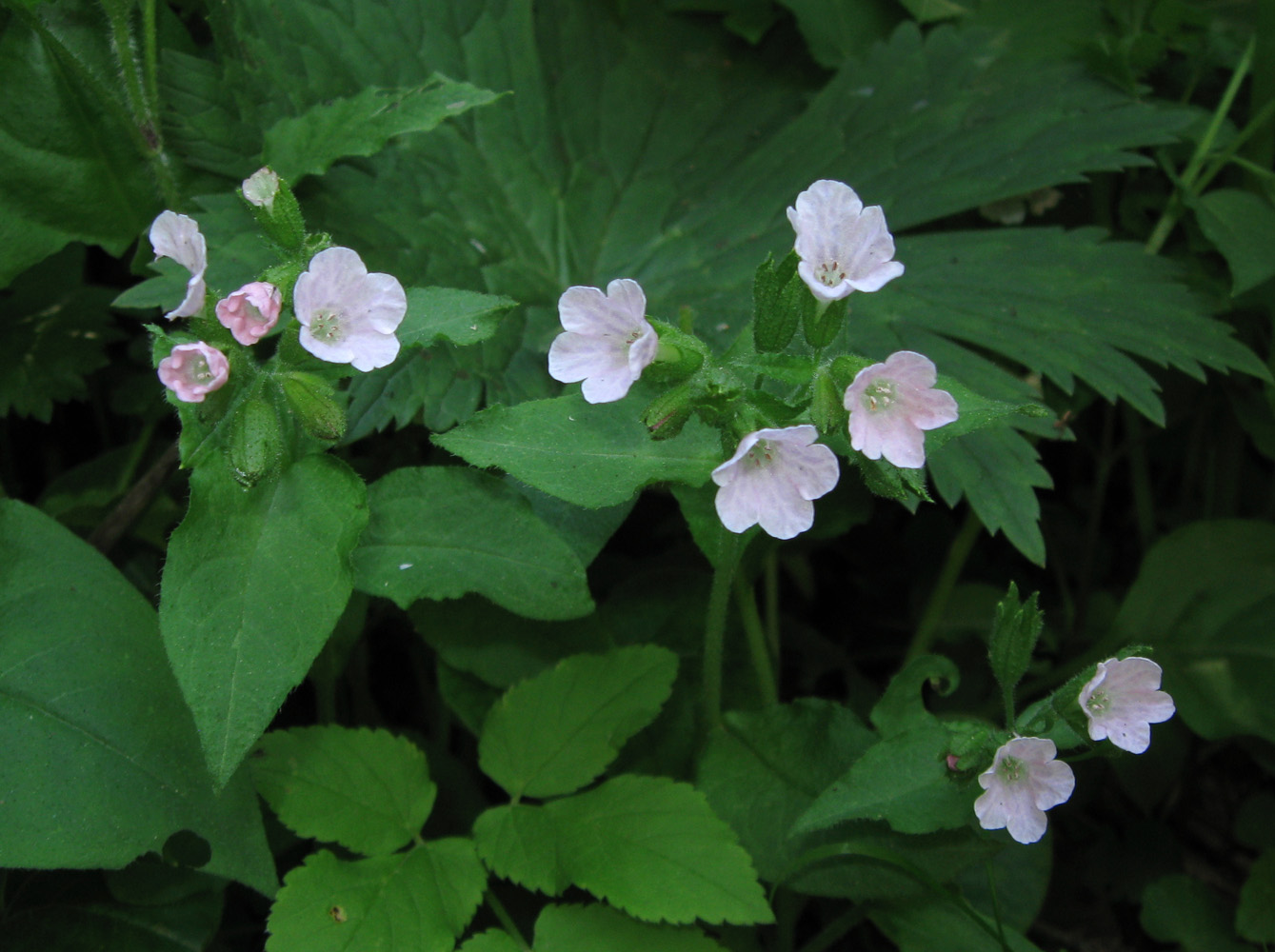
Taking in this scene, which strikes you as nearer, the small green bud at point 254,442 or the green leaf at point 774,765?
the small green bud at point 254,442

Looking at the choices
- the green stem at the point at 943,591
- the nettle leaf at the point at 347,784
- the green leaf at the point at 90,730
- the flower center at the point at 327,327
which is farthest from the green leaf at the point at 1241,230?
the green leaf at the point at 90,730

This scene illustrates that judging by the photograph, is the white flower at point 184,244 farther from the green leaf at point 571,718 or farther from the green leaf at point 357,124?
the green leaf at point 571,718

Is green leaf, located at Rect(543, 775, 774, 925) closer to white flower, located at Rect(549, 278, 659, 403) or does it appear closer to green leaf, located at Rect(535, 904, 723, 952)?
green leaf, located at Rect(535, 904, 723, 952)

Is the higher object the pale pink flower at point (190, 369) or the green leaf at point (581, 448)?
the pale pink flower at point (190, 369)

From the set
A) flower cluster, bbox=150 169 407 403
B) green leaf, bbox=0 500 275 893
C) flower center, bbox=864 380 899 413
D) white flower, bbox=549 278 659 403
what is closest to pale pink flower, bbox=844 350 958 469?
flower center, bbox=864 380 899 413

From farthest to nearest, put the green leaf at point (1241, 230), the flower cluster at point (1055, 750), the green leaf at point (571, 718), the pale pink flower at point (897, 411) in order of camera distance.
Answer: the green leaf at point (1241, 230)
the green leaf at point (571, 718)
the flower cluster at point (1055, 750)
the pale pink flower at point (897, 411)

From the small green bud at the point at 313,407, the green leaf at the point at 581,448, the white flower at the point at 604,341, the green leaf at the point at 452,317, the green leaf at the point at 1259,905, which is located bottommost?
the green leaf at the point at 1259,905

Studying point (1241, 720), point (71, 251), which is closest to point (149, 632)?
point (71, 251)

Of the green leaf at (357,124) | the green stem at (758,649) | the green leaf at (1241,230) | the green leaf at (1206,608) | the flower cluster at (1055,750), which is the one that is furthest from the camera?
the green leaf at (1206,608)
